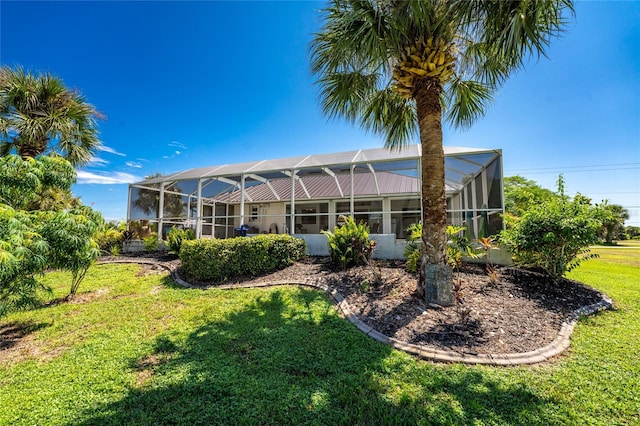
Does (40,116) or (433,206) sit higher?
(40,116)

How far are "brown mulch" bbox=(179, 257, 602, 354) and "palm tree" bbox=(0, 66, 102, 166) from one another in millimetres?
8568

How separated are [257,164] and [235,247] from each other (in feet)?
21.7

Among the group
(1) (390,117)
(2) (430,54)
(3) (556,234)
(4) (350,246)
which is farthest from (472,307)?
(1) (390,117)

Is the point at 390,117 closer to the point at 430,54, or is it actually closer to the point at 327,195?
the point at 430,54

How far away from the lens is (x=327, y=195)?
16.0m

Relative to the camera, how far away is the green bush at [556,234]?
5516 millimetres

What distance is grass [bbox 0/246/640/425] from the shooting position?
2479mm

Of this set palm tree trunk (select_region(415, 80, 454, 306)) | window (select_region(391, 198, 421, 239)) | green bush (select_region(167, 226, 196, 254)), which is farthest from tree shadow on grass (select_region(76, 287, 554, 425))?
window (select_region(391, 198, 421, 239))

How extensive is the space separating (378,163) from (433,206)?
4975 mm

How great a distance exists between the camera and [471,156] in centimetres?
866

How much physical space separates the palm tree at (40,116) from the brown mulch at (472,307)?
8.57 metres

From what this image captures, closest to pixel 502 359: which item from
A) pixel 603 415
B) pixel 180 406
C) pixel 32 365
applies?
pixel 603 415

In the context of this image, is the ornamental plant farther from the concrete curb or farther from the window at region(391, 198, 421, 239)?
the window at region(391, 198, 421, 239)

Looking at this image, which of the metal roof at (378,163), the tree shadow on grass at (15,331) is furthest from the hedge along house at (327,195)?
the tree shadow on grass at (15,331)
